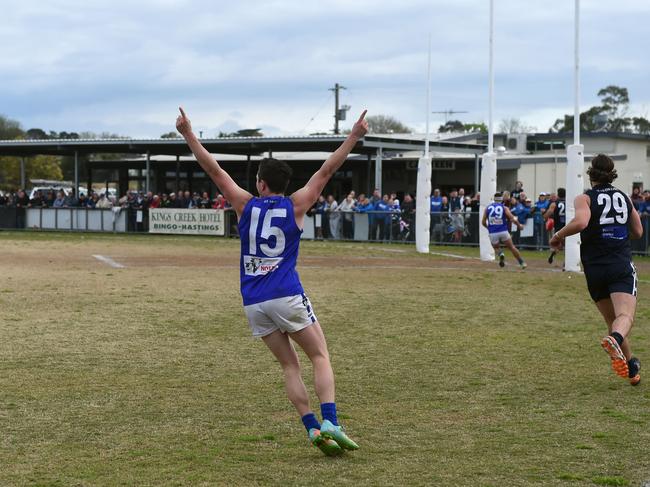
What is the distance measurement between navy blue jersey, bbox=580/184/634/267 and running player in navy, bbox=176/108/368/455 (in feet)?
10.3

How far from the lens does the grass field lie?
6379 millimetres

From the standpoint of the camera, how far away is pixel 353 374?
9969 mm

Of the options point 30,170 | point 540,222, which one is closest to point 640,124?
point 30,170

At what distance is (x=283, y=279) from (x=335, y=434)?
3.52 feet

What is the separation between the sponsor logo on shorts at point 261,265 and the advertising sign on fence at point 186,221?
3393cm

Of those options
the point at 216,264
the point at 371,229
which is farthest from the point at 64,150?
the point at 216,264

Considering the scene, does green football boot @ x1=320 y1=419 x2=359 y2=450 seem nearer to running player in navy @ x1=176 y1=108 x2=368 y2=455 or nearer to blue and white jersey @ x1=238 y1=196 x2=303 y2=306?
running player in navy @ x1=176 y1=108 x2=368 y2=455

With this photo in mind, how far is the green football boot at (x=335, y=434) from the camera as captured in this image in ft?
21.6

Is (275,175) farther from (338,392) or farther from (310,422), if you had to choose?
(338,392)

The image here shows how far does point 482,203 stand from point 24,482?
23309mm

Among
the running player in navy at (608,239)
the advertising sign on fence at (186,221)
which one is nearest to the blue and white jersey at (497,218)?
the running player in navy at (608,239)

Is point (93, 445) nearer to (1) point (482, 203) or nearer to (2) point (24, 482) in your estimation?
(2) point (24, 482)

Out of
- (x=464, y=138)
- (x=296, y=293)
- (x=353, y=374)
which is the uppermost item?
(x=464, y=138)

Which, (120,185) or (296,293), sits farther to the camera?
(120,185)
